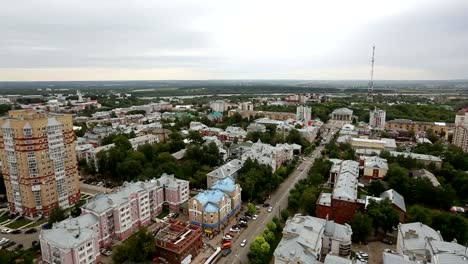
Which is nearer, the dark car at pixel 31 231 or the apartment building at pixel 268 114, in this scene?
the dark car at pixel 31 231

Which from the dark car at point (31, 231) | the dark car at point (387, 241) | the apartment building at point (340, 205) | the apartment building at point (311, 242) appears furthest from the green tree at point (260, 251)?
the dark car at point (31, 231)

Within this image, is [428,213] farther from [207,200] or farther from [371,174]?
[207,200]

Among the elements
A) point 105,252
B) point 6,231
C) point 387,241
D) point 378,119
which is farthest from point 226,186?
point 378,119

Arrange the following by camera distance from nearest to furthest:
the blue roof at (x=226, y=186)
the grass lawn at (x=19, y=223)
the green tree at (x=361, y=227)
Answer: the green tree at (x=361, y=227) < the grass lawn at (x=19, y=223) < the blue roof at (x=226, y=186)

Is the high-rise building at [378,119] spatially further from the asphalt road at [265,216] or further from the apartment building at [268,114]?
the asphalt road at [265,216]

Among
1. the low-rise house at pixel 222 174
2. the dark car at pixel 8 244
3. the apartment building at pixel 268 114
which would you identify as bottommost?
the dark car at pixel 8 244

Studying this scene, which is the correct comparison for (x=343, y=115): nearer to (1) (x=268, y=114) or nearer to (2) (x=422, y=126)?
(2) (x=422, y=126)

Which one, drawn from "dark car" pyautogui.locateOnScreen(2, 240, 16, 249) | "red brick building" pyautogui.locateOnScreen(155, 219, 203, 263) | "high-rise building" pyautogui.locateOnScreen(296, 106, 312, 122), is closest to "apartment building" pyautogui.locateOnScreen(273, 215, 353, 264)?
"red brick building" pyautogui.locateOnScreen(155, 219, 203, 263)

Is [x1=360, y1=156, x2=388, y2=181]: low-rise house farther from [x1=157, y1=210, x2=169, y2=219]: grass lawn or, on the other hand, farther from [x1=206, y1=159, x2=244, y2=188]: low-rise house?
[x1=157, y1=210, x2=169, y2=219]: grass lawn
